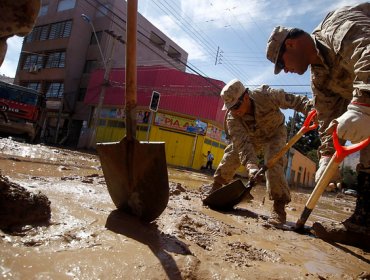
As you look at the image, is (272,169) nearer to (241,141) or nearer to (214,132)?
(241,141)

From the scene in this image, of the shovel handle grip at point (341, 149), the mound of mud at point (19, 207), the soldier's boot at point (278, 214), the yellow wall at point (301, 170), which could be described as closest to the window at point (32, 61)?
the yellow wall at point (301, 170)

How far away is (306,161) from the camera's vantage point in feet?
105

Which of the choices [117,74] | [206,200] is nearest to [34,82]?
[117,74]

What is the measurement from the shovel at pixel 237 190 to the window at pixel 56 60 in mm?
26241

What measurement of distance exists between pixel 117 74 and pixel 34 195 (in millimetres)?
22124

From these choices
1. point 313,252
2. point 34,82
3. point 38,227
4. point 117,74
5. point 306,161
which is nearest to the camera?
point 38,227

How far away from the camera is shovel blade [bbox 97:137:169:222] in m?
2.00

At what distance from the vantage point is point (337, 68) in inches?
98.7

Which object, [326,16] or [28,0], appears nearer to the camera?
[28,0]

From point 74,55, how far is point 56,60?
220 cm

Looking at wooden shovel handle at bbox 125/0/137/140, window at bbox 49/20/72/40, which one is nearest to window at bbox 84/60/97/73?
window at bbox 49/20/72/40

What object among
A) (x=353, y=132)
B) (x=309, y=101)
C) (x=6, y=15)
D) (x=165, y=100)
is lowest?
(x=353, y=132)

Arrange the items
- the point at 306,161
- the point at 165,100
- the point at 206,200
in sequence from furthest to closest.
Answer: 1. the point at 306,161
2. the point at 165,100
3. the point at 206,200

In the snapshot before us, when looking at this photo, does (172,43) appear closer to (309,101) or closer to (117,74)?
(117,74)
